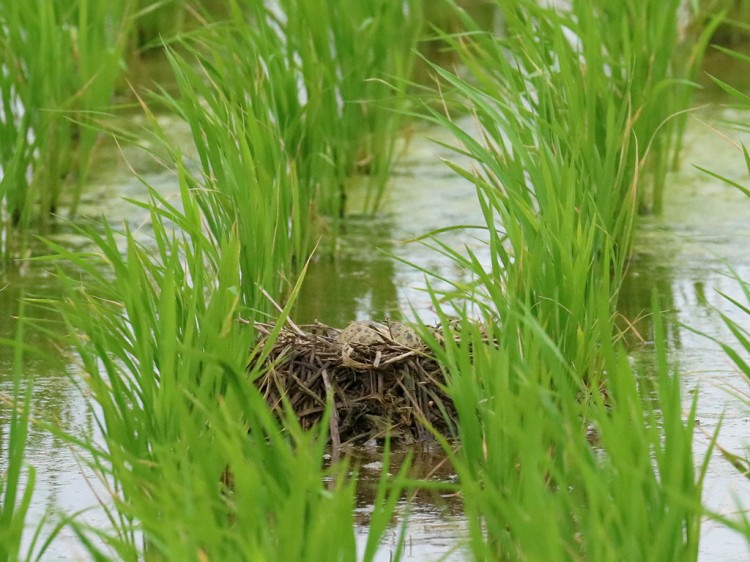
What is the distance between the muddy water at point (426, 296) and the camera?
2740 mm

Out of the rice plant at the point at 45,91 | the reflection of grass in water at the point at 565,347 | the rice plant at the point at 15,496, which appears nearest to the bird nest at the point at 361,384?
the reflection of grass in water at the point at 565,347

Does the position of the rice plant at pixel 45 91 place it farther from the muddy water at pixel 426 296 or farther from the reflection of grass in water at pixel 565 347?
the reflection of grass in water at pixel 565 347

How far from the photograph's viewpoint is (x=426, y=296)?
420 cm

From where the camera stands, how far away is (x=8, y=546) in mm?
2000

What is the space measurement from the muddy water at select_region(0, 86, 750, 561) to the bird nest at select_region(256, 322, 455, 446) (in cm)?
9

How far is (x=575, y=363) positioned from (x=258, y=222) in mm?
702

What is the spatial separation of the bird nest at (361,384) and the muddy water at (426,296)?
3.4 inches

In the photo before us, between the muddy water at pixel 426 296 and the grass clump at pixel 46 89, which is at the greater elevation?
the grass clump at pixel 46 89

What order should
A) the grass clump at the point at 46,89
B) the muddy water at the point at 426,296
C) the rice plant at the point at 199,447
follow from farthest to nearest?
the grass clump at the point at 46,89 < the muddy water at the point at 426,296 < the rice plant at the point at 199,447

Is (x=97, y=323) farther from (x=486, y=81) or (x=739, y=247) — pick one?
(x=739, y=247)

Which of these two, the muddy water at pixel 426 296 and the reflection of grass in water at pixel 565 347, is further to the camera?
the muddy water at pixel 426 296

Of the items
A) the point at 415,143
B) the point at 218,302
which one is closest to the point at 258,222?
the point at 218,302

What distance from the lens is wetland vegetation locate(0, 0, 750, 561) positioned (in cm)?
201

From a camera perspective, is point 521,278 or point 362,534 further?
point 521,278
